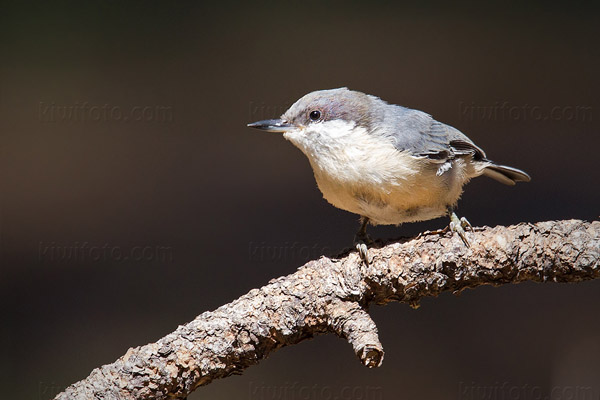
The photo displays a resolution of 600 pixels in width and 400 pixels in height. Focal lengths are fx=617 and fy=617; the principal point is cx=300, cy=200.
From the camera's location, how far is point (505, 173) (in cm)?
296


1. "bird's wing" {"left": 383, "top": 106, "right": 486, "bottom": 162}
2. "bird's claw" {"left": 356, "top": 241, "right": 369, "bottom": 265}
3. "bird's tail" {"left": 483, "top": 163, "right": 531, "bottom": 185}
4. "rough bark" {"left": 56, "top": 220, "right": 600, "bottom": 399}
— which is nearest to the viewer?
"rough bark" {"left": 56, "top": 220, "right": 600, "bottom": 399}

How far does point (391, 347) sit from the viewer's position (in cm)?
421

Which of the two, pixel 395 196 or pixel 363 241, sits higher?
pixel 395 196

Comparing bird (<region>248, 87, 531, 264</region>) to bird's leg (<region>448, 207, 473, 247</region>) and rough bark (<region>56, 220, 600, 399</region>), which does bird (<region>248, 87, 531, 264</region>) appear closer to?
bird's leg (<region>448, 207, 473, 247</region>)

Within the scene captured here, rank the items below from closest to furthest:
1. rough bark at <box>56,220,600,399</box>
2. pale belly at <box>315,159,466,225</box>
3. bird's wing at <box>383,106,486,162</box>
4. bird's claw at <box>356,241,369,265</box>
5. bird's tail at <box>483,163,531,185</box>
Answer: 1. rough bark at <box>56,220,600,399</box>
2. bird's claw at <box>356,241,369,265</box>
3. pale belly at <box>315,159,466,225</box>
4. bird's wing at <box>383,106,486,162</box>
5. bird's tail at <box>483,163,531,185</box>

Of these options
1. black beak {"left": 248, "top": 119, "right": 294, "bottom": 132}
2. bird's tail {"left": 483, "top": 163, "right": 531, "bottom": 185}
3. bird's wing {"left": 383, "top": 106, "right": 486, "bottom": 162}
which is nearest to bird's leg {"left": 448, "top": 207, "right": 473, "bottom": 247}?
bird's wing {"left": 383, "top": 106, "right": 486, "bottom": 162}

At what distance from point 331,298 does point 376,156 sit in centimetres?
68

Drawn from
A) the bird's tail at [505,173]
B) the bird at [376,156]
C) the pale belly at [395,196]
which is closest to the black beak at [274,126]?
the bird at [376,156]

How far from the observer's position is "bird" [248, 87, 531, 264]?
8.04ft

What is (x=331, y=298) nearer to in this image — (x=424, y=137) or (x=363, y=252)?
(x=363, y=252)

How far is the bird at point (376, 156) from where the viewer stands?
245 centimetres

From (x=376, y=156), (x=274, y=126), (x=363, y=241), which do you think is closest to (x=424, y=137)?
(x=376, y=156)

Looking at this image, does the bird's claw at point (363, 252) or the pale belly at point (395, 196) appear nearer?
the bird's claw at point (363, 252)

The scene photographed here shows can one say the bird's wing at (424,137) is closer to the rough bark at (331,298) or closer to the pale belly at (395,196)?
the pale belly at (395,196)
